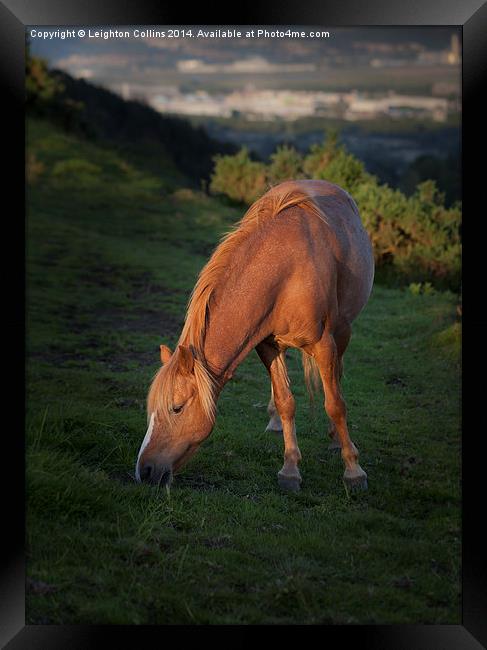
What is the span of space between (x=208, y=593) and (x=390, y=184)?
12514 millimetres

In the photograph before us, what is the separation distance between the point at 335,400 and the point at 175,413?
1.40 meters

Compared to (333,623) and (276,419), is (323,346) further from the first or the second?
(333,623)

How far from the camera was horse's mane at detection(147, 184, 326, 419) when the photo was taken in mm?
4488

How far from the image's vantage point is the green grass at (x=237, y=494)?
3.84 m

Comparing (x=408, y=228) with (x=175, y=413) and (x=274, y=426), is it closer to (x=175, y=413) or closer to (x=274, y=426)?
(x=274, y=426)

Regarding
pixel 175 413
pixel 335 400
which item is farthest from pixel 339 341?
pixel 175 413

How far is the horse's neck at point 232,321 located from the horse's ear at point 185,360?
0.74ft

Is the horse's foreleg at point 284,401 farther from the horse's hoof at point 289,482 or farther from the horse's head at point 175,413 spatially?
the horse's head at point 175,413

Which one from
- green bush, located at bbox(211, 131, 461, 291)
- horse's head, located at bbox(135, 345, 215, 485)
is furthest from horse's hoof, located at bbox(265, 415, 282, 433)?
green bush, located at bbox(211, 131, 461, 291)

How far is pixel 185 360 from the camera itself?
4449mm

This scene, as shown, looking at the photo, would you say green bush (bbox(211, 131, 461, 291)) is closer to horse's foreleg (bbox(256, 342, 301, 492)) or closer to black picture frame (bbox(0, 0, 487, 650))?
horse's foreleg (bbox(256, 342, 301, 492))
